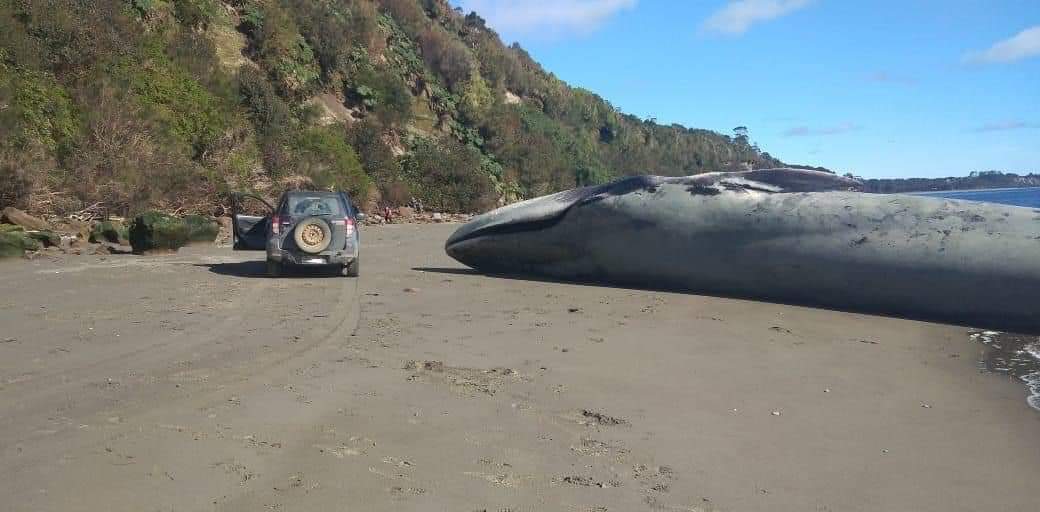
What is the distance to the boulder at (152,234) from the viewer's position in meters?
13.5

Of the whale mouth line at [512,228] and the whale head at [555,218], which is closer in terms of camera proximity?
the whale head at [555,218]

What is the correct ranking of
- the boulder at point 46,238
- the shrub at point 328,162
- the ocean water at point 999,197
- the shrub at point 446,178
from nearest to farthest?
1. the boulder at point 46,238
2. the shrub at point 328,162
3. the shrub at point 446,178
4. the ocean water at point 999,197

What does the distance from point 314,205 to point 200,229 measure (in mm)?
5098

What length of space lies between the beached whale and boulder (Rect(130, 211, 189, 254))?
18.3 ft

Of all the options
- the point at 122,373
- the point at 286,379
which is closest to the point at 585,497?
the point at 286,379

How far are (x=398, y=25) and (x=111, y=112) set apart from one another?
80.0ft

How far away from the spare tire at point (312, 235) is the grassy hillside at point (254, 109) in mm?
7952

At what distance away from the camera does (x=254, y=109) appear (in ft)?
85.7

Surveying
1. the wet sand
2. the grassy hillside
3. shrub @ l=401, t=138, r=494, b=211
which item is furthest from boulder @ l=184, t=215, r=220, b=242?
Result: shrub @ l=401, t=138, r=494, b=211

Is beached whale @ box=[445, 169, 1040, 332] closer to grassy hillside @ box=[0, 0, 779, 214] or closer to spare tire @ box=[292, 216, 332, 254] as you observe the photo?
spare tire @ box=[292, 216, 332, 254]

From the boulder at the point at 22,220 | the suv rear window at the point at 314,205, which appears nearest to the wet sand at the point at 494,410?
the suv rear window at the point at 314,205

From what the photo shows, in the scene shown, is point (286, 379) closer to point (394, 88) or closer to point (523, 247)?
point (523, 247)

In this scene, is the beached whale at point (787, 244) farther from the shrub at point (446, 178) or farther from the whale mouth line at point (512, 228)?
the shrub at point (446, 178)

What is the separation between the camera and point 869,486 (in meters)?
3.76
